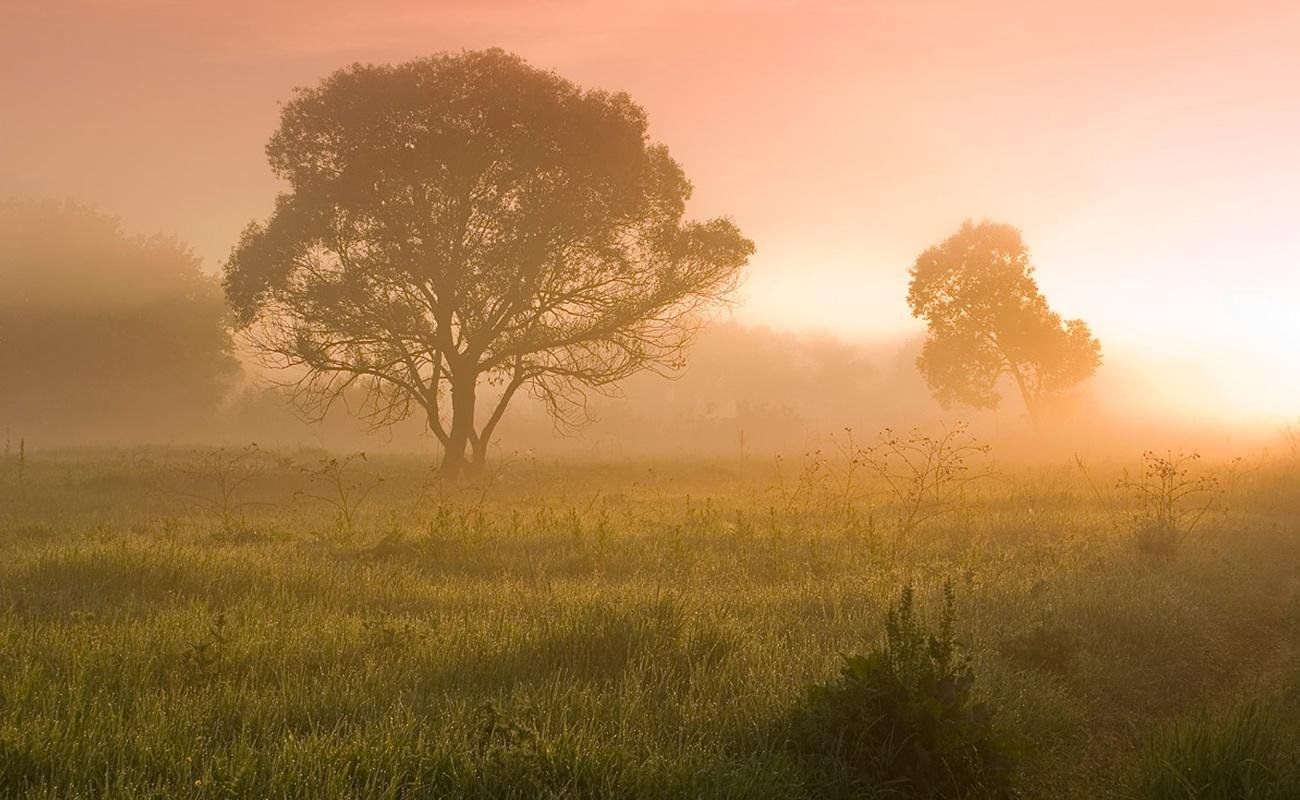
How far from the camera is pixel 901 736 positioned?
459 cm

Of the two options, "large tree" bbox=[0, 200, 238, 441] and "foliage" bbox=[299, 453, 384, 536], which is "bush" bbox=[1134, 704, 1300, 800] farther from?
"large tree" bbox=[0, 200, 238, 441]

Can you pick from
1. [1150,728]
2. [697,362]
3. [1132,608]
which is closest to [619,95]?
[1132,608]

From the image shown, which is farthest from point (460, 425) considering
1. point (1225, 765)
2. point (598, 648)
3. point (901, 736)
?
point (1225, 765)

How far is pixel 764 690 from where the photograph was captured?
5.53 m

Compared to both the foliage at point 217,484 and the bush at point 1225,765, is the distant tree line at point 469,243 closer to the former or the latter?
the foliage at point 217,484

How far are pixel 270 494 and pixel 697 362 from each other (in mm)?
50510

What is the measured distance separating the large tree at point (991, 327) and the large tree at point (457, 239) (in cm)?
2206

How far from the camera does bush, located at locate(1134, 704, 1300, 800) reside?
4.25 meters

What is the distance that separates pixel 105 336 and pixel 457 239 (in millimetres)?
30941

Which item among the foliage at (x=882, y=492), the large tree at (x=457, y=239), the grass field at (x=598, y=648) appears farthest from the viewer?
the large tree at (x=457, y=239)

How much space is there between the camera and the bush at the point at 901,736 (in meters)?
4.44

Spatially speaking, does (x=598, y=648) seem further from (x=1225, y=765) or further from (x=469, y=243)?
(x=469, y=243)

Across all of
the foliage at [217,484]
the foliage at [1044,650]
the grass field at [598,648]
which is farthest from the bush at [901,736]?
the foliage at [217,484]

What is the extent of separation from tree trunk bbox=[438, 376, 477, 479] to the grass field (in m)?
9.16
